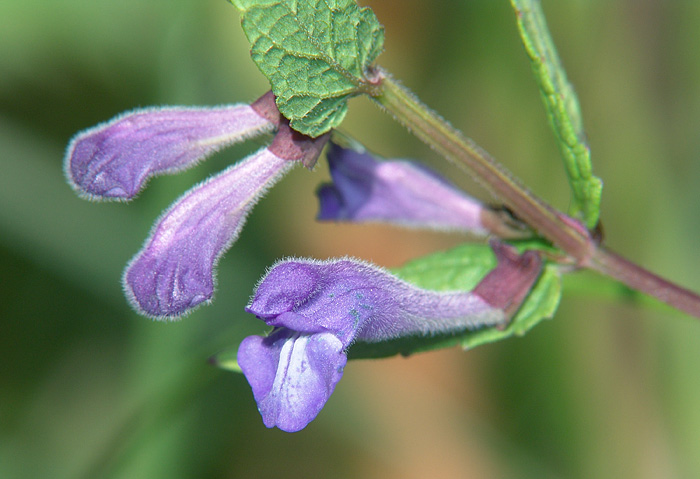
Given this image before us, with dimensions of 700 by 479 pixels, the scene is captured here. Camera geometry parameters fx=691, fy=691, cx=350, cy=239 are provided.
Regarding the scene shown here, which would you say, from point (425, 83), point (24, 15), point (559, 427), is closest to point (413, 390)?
point (559, 427)

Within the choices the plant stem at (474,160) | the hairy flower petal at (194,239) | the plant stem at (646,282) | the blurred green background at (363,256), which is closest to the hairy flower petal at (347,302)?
the hairy flower petal at (194,239)

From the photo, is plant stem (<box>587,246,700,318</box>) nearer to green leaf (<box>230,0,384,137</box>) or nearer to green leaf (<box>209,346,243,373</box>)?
green leaf (<box>230,0,384,137</box>)

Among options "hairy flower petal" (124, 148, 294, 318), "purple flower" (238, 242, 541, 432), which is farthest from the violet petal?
"hairy flower petal" (124, 148, 294, 318)

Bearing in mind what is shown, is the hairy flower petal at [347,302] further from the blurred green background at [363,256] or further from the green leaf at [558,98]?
the blurred green background at [363,256]

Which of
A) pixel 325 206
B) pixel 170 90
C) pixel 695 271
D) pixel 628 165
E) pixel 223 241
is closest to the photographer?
pixel 223 241

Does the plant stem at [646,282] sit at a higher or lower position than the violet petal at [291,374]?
higher

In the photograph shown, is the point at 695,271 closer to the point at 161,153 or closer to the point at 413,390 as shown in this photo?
the point at 413,390
